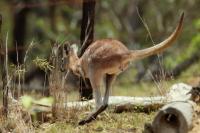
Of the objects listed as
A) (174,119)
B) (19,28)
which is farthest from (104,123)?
(19,28)

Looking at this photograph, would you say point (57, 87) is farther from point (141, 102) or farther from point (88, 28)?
point (88, 28)

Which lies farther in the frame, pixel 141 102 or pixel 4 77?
pixel 141 102

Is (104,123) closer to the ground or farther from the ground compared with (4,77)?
closer to the ground

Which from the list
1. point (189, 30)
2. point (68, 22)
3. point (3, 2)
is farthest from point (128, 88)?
point (3, 2)

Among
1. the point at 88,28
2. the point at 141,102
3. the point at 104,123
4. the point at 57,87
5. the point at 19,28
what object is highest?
the point at 19,28

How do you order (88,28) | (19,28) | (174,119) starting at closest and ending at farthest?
(174,119), (88,28), (19,28)

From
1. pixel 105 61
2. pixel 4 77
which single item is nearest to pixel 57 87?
pixel 4 77

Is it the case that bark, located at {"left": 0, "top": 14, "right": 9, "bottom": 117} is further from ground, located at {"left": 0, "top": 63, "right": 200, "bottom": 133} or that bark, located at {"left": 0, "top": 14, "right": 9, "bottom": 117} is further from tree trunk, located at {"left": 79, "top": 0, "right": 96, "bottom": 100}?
tree trunk, located at {"left": 79, "top": 0, "right": 96, "bottom": 100}

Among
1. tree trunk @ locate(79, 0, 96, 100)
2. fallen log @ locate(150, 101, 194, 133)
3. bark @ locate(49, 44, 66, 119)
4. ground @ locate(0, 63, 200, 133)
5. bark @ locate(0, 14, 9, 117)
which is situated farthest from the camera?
tree trunk @ locate(79, 0, 96, 100)

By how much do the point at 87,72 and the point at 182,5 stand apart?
10519 millimetres

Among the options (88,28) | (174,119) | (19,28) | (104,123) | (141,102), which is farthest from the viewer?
(19,28)

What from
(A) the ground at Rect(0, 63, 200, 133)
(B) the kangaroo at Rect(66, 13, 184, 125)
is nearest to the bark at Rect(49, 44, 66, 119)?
(A) the ground at Rect(0, 63, 200, 133)

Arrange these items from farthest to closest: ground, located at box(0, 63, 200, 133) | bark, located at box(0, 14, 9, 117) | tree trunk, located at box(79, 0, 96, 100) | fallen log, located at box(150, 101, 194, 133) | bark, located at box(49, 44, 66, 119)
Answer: tree trunk, located at box(79, 0, 96, 100)
bark, located at box(49, 44, 66, 119)
bark, located at box(0, 14, 9, 117)
ground, located at box(0, 63, 200, 133)
fallen log, located at box(150, 101, 194, 133)

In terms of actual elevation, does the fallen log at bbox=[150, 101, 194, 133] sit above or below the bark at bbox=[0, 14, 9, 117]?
below
